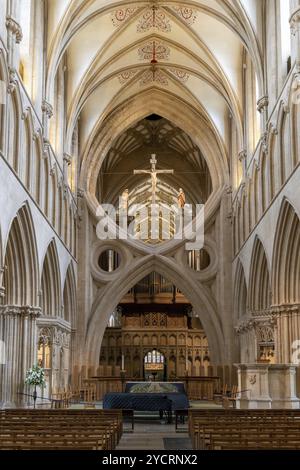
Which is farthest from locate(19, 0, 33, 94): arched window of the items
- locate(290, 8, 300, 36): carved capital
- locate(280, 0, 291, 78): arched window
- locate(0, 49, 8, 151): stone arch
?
locate(290, 8, 300, 36): carved capital

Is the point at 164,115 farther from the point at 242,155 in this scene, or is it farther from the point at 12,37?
the point at 12,37

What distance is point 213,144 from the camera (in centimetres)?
3331

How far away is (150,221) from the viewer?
34.0 m

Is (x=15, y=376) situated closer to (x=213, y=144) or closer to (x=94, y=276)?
(x=94, y=276)

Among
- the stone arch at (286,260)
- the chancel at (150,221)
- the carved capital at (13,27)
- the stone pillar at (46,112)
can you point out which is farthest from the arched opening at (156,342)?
the carved capital at (13,27)

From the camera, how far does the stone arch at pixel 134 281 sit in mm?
32094

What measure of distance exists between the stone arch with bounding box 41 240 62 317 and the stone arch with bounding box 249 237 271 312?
7.45 m

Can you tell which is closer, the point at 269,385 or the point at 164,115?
the point at 269,385

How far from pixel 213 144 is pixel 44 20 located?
12.2 metres

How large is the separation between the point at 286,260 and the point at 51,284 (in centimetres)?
924

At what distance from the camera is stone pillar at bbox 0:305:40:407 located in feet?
66.8

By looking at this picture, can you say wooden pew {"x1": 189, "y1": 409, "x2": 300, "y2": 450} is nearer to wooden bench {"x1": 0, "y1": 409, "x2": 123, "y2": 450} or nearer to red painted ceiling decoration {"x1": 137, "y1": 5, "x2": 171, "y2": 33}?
wooden bench {"x1": 0, "y1": 409, "x2": 123, "y2": 450}

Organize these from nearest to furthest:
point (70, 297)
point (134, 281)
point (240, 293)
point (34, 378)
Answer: point (34, 378), point (240, 293), point (70, 297), point (134, 281)

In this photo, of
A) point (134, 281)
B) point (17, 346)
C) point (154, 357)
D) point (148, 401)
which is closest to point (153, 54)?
point (134, 281)
